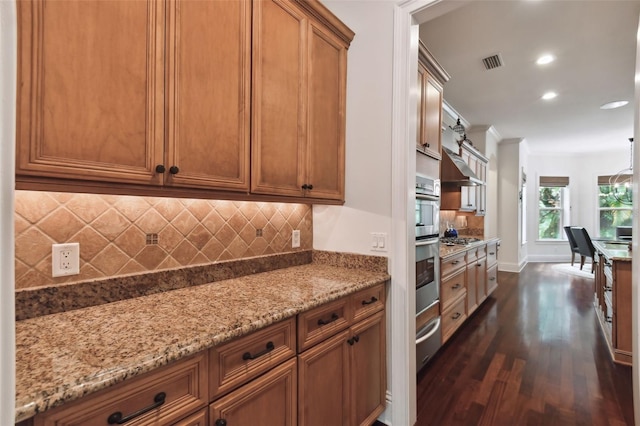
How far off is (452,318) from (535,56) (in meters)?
2.79

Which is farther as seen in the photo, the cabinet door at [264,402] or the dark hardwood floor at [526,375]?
the dark hardwood floor at [526,375]

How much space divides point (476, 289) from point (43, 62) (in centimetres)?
425

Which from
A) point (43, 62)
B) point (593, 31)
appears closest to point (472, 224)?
point (593, 31)

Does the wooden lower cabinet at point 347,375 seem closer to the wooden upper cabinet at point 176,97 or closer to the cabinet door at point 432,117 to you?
the wooden upper cabinet at point 176,97

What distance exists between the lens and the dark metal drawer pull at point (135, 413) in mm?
769

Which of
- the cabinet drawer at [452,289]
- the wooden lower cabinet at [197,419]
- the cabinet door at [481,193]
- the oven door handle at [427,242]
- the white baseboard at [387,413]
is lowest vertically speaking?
the white baseboard at [387,413]

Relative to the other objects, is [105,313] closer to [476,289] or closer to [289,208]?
[289,208]

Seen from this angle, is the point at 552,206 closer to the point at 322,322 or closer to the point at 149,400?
the point at 322,322

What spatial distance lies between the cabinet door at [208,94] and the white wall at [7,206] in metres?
0.80

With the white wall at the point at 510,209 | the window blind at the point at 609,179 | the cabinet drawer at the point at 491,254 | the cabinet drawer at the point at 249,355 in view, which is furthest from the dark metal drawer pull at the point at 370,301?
the window blind at the point at 609,179

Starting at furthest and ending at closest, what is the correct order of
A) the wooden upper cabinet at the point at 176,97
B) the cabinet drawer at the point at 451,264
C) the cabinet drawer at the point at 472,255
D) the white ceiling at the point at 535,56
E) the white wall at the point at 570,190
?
1. the white wall at the point at 570,190
2. the cabinet drawer at the point at 472,255
3. the cabinet drawer at the point at 451,264
4. the white ceiling at the point at 535,56
5. the wooden upper cabinet at the point at 176,97

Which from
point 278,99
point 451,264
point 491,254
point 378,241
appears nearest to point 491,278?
point 491,254

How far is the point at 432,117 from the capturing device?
99.3 inches

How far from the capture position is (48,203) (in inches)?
44.9
